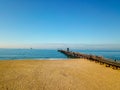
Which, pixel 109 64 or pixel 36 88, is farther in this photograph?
pixel 109 64

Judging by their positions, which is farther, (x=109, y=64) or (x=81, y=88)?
(x=109, y=64)

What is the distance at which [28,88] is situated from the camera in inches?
400

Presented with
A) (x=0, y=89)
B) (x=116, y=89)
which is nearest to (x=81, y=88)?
(x=116, y=89)

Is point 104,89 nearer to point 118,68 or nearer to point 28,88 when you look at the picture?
point 28,88

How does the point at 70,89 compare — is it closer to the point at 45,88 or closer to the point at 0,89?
the point at 45,88

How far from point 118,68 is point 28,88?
47.2 ft

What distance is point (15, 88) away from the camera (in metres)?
10.1

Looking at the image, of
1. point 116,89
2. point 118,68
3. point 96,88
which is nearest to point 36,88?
point 96,88

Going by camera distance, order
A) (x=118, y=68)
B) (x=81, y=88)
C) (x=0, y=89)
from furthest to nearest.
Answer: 1. (x=118, y=68)
2. (x=81, y=88)
3. (x=0, y=89)

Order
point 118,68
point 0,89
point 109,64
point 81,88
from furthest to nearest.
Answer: point 109,64 → point 118,68 → point 81,88 → point 0,89

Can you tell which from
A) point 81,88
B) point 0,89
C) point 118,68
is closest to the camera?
point 0,89

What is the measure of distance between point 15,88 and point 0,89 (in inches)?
35.8

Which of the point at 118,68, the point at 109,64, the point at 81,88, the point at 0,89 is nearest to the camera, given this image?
the point at 0,89

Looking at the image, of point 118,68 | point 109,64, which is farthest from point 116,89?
point 109,64
